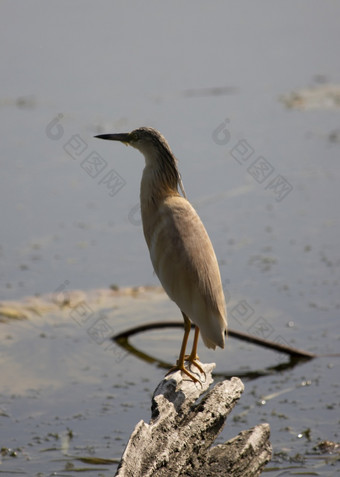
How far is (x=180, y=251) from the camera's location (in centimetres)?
392

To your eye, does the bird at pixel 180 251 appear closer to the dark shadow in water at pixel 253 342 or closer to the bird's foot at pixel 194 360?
→ the bird's foot at pixel 194 360

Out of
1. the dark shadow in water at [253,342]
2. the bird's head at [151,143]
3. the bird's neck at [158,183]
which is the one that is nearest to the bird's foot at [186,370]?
the bird's neck at [158,183]

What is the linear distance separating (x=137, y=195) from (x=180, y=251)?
3.50 meters

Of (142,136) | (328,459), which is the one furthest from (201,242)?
(328,459)

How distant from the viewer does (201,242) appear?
394cm

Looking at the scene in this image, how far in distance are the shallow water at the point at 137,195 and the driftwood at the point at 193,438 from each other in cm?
118

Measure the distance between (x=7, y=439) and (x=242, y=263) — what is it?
260cm

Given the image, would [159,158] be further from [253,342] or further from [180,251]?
[253,342]

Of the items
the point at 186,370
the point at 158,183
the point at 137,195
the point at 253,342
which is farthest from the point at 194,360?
the point at 137,195

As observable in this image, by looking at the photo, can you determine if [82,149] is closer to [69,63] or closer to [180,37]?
[69,63]

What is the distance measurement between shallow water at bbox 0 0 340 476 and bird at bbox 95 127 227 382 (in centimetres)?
123

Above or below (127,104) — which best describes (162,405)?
below

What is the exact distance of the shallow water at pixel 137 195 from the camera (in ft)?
17.4

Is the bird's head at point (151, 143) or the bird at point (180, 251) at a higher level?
the bird's head at point (151, 143)
